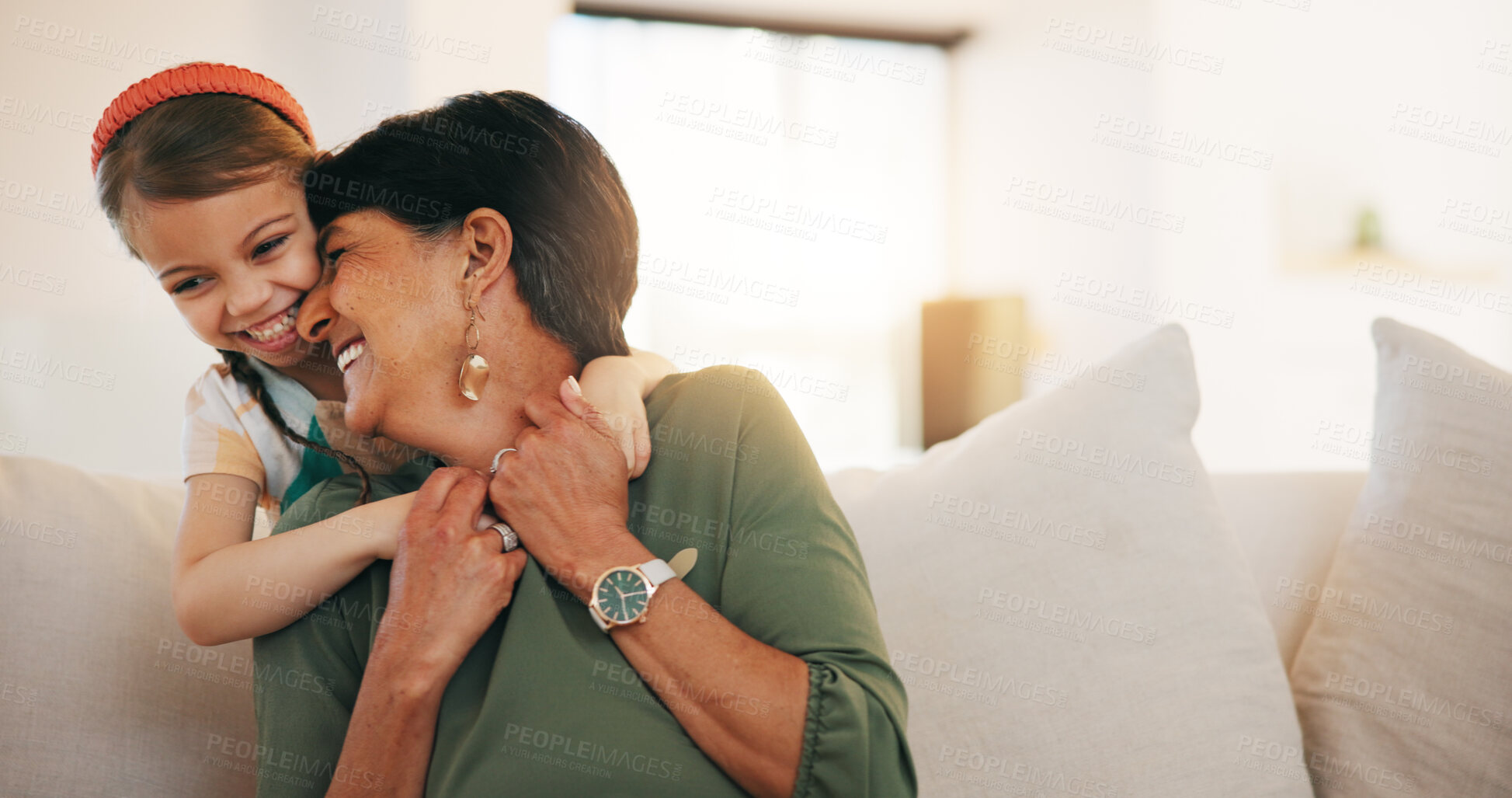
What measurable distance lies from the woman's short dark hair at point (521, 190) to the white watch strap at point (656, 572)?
36 cm

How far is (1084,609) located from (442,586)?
80 cm

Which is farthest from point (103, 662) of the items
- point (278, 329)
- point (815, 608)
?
point (815, 608)

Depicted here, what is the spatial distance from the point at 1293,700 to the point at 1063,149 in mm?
3149

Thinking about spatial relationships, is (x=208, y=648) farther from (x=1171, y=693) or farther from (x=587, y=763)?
(x=1171, y=693)

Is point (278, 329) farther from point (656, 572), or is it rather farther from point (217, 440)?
point (656, 572)

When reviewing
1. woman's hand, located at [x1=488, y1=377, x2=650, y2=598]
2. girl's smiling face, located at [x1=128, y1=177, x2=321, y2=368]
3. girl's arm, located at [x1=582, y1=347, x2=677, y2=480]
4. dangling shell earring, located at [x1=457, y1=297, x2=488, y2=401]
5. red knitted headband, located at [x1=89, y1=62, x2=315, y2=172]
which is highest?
red knitted headband, located at [x1=89, y1=62, x2=315, y2=172]

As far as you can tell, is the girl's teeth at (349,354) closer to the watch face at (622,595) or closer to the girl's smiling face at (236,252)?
the girl's smiling face at (236,252)

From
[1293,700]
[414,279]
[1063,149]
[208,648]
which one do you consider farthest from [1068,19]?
[208,648]

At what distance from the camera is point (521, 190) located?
106 centimetres

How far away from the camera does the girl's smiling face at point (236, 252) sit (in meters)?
1.14

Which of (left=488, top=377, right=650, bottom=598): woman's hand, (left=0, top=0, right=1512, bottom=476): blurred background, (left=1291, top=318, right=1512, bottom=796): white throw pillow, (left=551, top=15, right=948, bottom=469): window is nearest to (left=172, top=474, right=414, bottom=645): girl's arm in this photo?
(left=488, top=377, right=650, bottom=598): woman's hand

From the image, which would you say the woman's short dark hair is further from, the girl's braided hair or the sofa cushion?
the sofa cushion

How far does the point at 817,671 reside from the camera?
0.83 meters

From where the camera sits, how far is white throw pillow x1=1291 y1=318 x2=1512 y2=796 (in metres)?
1.16
